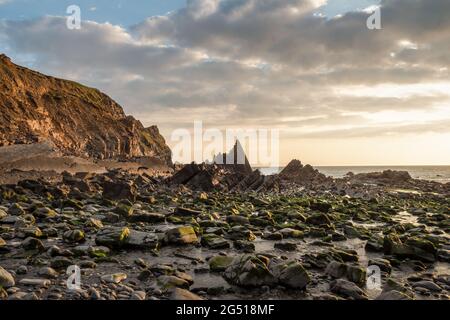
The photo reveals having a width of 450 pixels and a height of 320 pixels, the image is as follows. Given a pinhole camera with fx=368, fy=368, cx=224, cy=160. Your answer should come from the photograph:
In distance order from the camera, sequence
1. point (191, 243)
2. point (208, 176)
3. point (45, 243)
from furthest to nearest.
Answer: point (208, 176) → point (191, 243) → point (45, 243)

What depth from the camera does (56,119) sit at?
66.7 meters

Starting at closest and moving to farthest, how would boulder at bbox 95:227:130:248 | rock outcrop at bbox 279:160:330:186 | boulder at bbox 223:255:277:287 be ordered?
boulder at bbox 223:255:277:287 < boulder at bbox 95:227:130:248 < rock outcrop at bbox 279:160:330:186

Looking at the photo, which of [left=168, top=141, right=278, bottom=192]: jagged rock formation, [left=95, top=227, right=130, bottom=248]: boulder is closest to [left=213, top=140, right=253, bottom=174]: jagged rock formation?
[left=168, top=141, right=278, bottom=192]: jagged rock formation

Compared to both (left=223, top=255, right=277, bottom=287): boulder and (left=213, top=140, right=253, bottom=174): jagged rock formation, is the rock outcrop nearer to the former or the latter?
(left=213, top=140, right=253, bottom=174): jagged rock formation

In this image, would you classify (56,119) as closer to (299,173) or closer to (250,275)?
(299,173)

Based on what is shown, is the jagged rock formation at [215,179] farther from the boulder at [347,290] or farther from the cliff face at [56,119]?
the boulder at [347,290]

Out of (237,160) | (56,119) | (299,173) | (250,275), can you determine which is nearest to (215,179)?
(237,160)

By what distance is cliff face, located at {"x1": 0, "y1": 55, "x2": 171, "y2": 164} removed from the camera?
165ft

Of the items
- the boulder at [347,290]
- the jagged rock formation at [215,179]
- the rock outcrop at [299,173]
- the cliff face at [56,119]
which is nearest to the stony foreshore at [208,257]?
the boulder at [347,290]

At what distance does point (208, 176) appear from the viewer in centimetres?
3428

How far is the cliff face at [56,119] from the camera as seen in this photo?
50.2m
